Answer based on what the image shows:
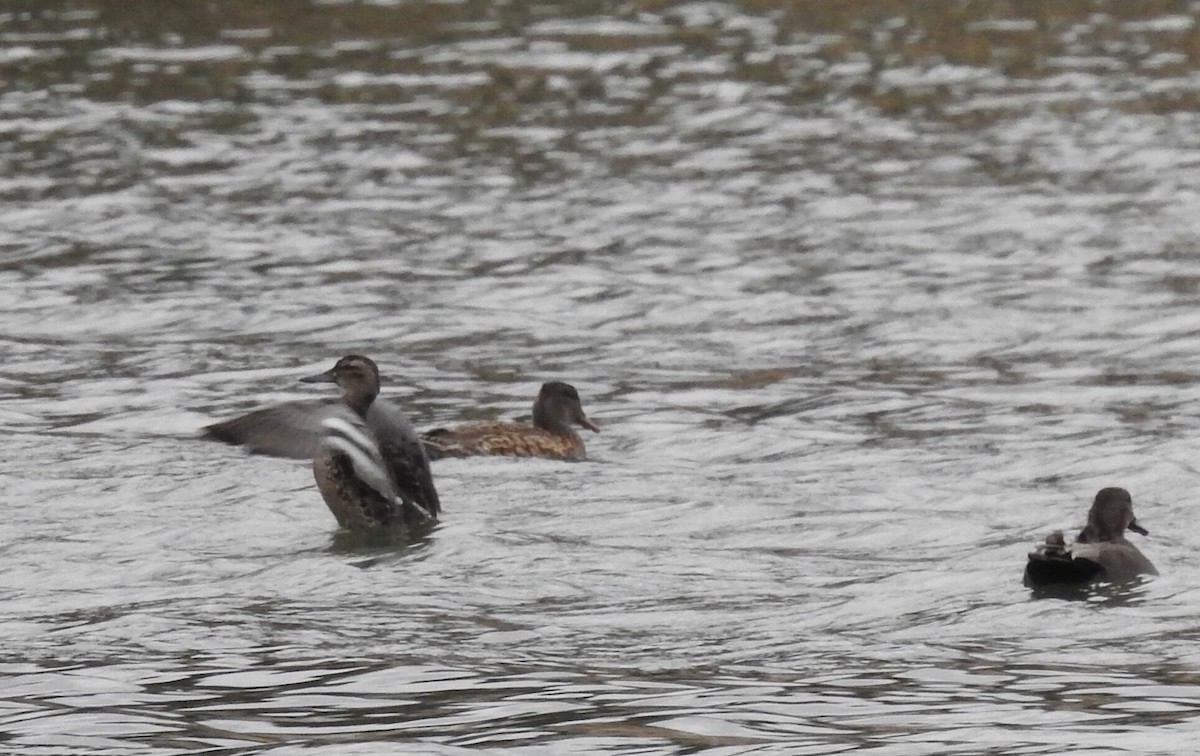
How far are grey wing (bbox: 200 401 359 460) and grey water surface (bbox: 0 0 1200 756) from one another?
0.53m

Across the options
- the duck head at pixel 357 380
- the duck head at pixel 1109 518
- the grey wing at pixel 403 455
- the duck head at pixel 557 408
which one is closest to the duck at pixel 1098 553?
the duck head at pixel 1109 518

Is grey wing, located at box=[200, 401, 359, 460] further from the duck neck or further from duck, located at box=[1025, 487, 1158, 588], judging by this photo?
duck, located at box=[1025, 487, 1158, 588]

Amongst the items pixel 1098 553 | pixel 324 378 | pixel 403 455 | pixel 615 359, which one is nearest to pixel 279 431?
pixel 403 455

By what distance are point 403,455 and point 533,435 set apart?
1874mm

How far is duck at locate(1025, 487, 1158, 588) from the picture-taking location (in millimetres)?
11516

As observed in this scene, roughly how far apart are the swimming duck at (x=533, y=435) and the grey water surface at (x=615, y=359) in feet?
0.61

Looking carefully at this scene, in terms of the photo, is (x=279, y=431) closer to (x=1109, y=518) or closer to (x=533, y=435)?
(x=533, y=435)

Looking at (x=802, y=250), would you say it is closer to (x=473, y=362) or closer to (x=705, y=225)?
(x=705, y=225)

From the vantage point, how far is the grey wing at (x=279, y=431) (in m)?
12.5

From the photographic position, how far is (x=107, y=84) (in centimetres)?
2878

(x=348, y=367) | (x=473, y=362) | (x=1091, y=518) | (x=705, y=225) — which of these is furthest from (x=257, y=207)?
(x=1091, y=518)

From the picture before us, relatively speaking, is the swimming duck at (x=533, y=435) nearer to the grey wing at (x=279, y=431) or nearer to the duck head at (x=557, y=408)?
the duck head at (x=557, y=408)

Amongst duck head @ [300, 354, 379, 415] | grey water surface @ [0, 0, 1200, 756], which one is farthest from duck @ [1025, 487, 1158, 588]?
duck head @ [300, 354, 379, 415]

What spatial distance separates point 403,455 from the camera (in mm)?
13039
